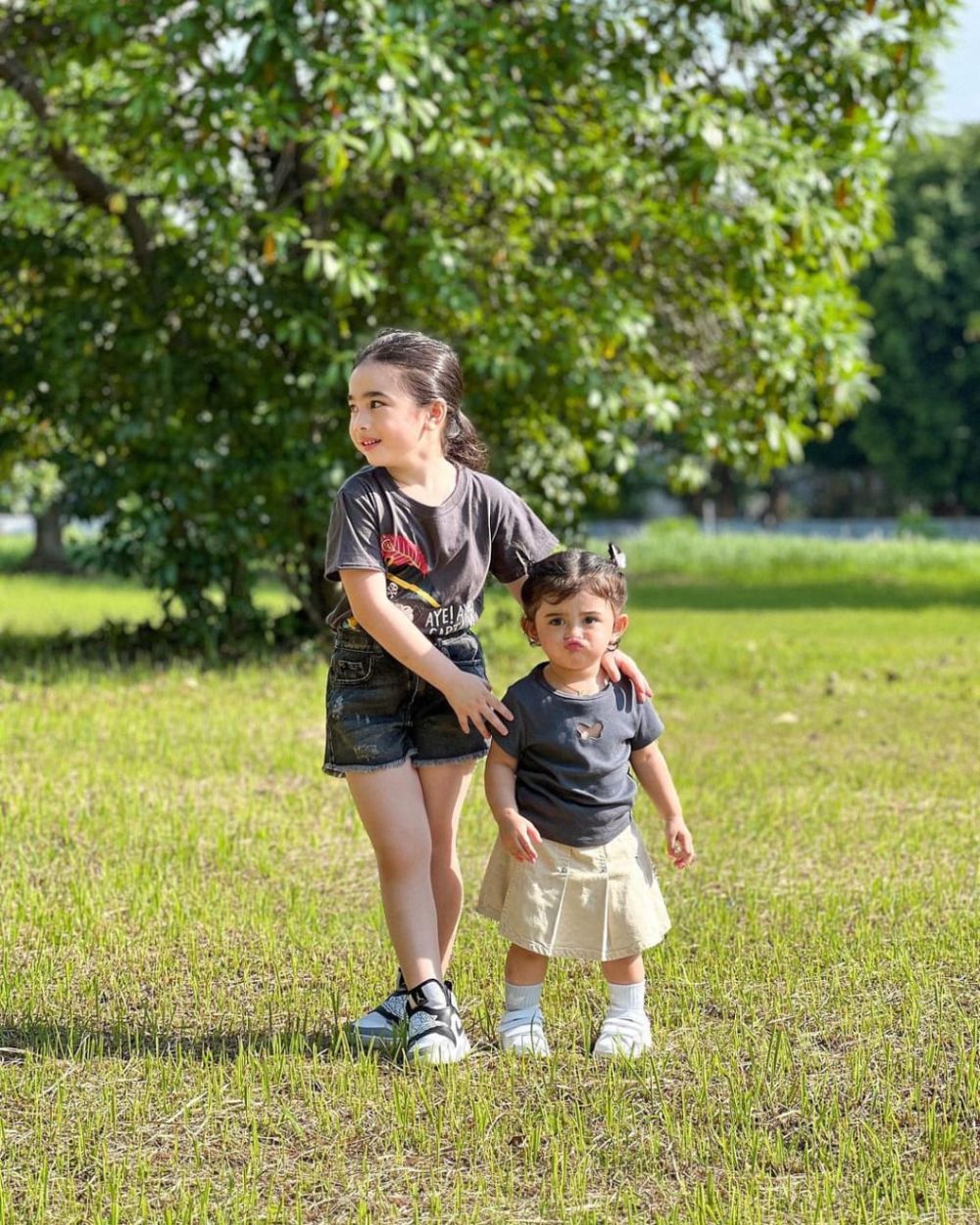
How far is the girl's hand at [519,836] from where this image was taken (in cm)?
362

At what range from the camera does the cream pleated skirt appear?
12.1ft

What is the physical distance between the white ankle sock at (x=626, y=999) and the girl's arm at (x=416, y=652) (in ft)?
2.17

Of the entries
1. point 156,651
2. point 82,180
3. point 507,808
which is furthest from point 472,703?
point 82,180

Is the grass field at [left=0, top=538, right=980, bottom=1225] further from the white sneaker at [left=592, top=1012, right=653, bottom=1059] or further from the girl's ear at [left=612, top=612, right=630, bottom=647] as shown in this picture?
the girl's ear at [left=612, top=612, right=630, bottom=647]

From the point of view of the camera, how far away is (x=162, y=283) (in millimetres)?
10797

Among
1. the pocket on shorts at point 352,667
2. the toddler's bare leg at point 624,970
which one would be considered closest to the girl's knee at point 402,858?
the pocket on shorts at point 352,667

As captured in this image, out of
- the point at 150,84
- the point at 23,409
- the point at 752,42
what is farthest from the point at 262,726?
the point at 752,42

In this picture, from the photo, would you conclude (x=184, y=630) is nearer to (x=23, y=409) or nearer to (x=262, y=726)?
(x=23, y=409)

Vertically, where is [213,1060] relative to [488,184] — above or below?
below

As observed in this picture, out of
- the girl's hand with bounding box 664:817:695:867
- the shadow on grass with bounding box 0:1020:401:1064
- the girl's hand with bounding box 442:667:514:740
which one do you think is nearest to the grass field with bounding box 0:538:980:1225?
the shadow on grass with bounding box 0:1020:401:1064

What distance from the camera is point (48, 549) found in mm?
30656

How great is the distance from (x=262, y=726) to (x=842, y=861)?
3594mm

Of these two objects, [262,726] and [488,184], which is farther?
[488,184]

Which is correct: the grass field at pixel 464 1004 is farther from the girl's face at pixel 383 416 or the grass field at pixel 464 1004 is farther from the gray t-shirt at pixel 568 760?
the girl's face at pixel 383 416
